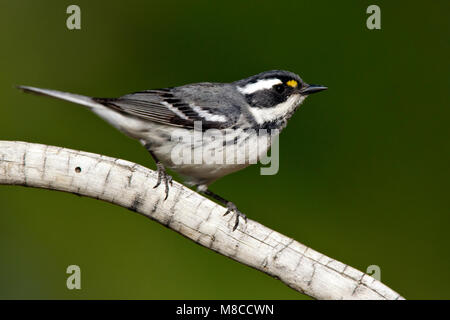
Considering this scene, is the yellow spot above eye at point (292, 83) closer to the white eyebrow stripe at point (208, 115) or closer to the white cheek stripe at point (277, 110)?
the white cheek stripe at point (277, 110)

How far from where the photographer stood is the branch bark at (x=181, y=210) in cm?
233

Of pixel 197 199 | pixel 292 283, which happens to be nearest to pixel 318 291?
pixel 292 283

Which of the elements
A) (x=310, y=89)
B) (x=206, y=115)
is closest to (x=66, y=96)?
(x=206, y=115)

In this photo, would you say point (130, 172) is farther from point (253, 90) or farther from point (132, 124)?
point (253, 90)

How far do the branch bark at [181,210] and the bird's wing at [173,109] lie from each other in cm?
49

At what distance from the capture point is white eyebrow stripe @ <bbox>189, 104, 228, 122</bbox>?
2.82 metres

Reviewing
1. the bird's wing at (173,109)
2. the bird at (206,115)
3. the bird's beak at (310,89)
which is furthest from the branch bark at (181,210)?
the bird's beak at (310,89)

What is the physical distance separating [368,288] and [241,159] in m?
0.90

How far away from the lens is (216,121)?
9.27 ft

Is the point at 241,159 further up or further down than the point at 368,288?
further up

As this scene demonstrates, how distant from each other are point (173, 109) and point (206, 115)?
204 mm

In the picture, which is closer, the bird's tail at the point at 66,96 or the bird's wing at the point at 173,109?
the bird's tail at the point at 66,96

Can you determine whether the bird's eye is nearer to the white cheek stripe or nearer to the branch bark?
the white cheek stripe

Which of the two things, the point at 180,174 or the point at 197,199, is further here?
the point at 180,174
